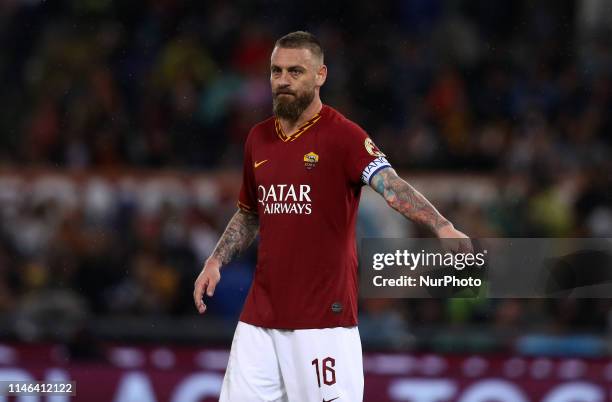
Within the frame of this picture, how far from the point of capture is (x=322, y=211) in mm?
5250

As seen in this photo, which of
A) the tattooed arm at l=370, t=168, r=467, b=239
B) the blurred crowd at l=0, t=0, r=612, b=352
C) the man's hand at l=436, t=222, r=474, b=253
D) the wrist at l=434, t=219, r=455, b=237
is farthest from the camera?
the blurred crowd at l=0, t=0, r=612, b=352

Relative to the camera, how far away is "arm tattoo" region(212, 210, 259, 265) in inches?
225

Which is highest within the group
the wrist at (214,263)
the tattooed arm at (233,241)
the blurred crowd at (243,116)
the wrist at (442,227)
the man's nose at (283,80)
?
the blurred crowd at (243,116)

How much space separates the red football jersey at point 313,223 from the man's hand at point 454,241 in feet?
1.48

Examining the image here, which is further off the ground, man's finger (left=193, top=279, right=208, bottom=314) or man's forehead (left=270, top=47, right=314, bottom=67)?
man's forehead (left=270, top=47, right=314, bottom=67)

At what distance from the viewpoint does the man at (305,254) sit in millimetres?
5254

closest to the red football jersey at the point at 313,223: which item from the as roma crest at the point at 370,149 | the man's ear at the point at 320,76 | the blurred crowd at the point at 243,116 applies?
the as roma crest at the point at 370,149

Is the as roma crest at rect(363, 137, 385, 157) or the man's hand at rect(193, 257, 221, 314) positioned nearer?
the as roma crest at rect(363, 137, 385, 157)

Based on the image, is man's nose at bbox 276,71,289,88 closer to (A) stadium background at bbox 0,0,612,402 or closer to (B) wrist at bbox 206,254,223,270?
(B) wrist at bbox 206,254,223,270

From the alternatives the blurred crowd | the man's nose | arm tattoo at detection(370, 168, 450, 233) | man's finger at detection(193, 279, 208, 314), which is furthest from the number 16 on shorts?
the blurred crowd

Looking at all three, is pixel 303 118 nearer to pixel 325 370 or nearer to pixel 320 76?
pixel 320 76

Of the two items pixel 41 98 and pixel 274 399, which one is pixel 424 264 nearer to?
pixel 274 399

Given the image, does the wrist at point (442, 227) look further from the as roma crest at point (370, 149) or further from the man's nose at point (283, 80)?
the man's nose at point (283, 80)

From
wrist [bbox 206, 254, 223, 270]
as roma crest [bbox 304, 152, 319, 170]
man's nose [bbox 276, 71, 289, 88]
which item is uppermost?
man's nose [bbox 276, 71, 289, 88]
